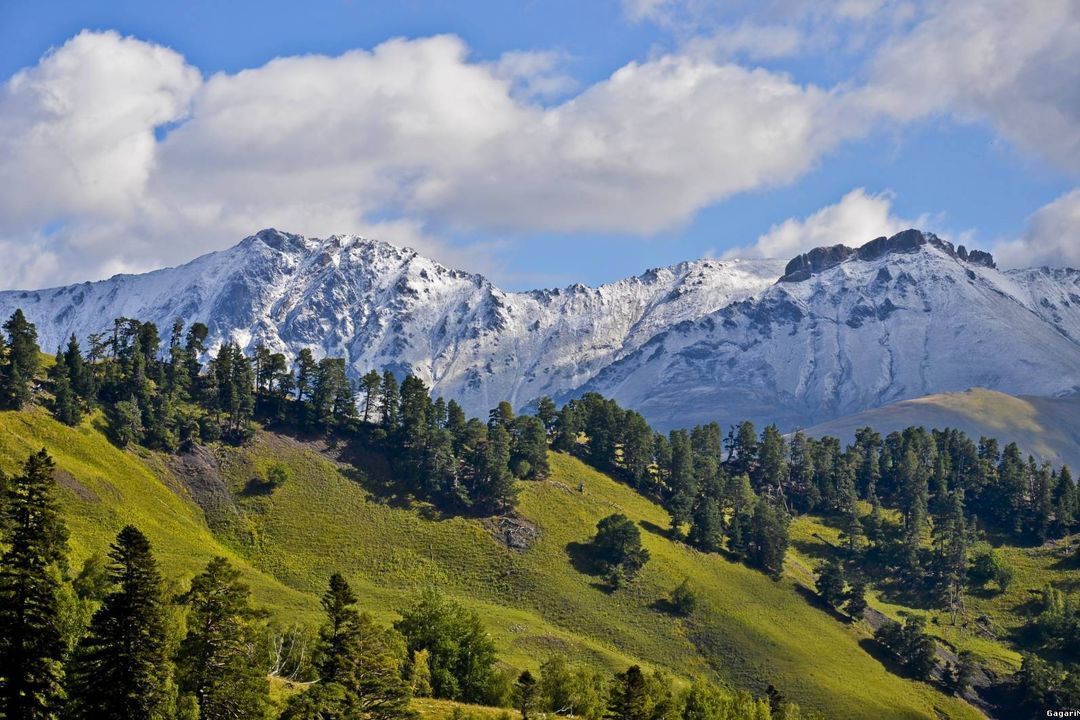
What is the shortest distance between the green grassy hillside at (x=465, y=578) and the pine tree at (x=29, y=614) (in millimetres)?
98308

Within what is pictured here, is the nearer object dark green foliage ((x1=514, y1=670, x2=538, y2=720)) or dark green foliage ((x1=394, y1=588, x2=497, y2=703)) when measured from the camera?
dark green foliage ((x1=514, y1=670, x2=538, y2=720))

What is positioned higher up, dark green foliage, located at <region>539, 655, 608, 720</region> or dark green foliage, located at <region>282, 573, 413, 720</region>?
dark green foliage, located at <region>282, 573, 413, 720</region>

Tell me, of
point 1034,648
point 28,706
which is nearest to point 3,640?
point 28,706

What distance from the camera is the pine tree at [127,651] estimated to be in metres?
57.2

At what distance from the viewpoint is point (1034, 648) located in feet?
655

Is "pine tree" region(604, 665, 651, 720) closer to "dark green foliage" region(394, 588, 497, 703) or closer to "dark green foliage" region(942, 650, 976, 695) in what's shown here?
"dark green foliage" region(394, 588, 497, 703)

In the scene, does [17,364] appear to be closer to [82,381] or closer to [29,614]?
[82,381]

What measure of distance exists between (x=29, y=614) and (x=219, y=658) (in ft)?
45.8

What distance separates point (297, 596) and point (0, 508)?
103388mm

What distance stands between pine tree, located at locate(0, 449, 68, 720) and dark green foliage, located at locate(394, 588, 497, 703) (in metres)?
62.0

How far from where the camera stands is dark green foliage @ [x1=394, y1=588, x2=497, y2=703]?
380 ft

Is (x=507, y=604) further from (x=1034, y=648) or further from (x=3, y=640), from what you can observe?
(x=3, y=640)

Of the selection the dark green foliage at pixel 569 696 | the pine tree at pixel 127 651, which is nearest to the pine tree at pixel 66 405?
the dark green foliage at pixel 569 696

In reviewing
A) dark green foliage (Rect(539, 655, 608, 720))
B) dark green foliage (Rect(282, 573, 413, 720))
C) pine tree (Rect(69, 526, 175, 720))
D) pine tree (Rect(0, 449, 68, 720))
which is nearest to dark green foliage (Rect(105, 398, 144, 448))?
dark green foliage (Rect(539, 655, 608, 720))
